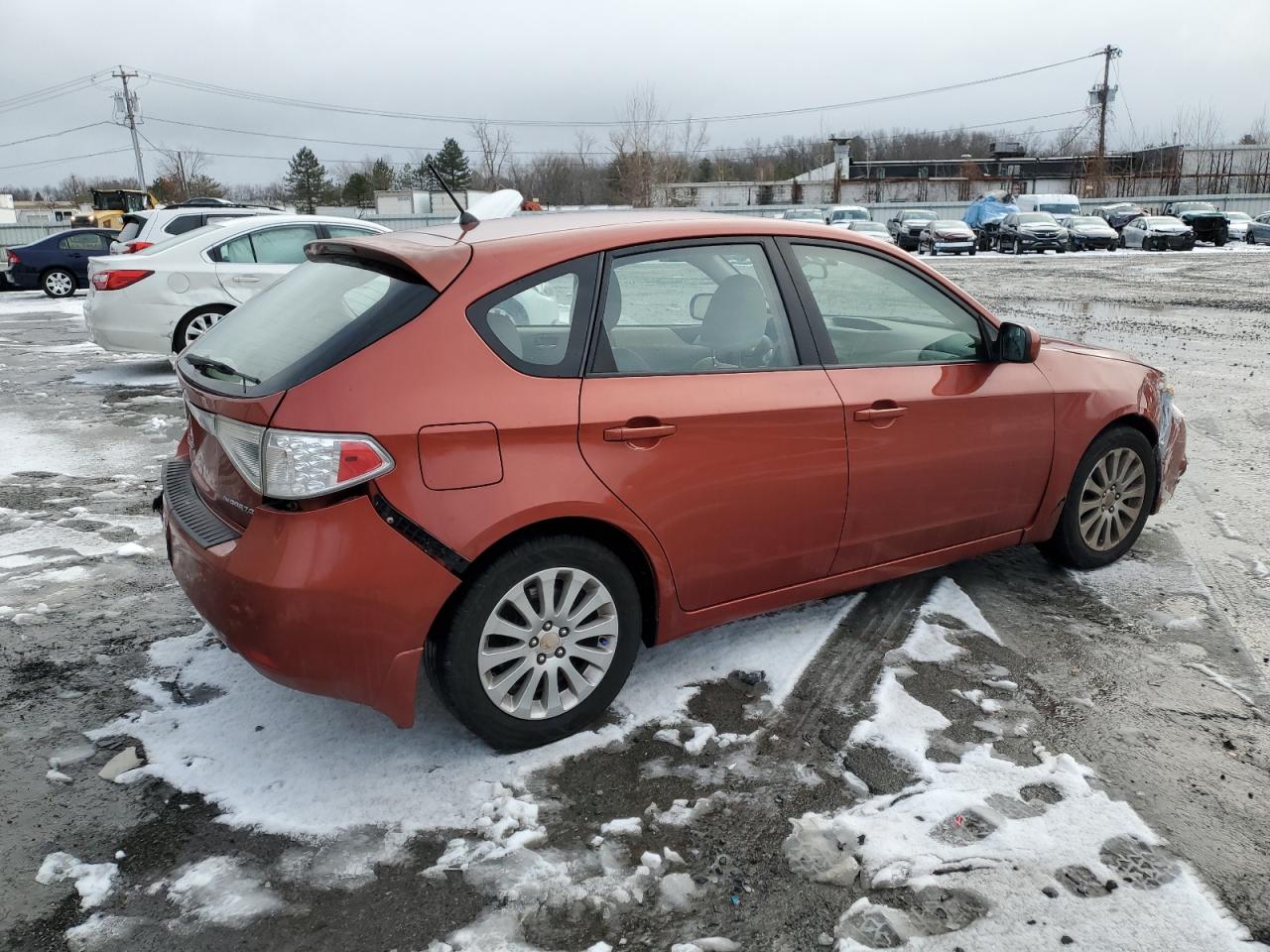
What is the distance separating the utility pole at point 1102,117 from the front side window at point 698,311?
68.5m

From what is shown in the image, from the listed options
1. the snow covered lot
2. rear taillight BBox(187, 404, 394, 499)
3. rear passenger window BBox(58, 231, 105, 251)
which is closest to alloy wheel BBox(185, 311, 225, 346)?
the snow covered lot

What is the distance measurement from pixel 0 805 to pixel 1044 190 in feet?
255

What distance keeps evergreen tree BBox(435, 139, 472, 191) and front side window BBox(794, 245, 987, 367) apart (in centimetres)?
7592

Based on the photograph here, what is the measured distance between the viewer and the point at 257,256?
9633 mm

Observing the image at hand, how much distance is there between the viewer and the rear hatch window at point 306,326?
9.23 ft

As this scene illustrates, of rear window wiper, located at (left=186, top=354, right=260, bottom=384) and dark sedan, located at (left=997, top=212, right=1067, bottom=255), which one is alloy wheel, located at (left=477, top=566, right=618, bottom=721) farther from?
dark sedan, located at (left=997, top=212, right=1067, bottom=255)

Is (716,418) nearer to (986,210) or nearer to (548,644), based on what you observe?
(548,644)

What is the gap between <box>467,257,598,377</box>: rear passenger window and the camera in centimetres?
295

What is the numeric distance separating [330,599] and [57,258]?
22511 millimetres

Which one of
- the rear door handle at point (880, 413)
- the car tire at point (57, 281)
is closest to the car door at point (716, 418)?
the rear door handle at point (880, 413)

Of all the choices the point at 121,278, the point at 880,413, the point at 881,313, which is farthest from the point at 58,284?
the point at 880,413

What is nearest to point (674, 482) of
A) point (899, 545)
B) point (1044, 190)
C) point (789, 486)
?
point (789, 486)

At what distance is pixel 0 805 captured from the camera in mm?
2875

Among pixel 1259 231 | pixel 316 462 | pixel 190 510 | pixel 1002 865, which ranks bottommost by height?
pixel 1002 865
